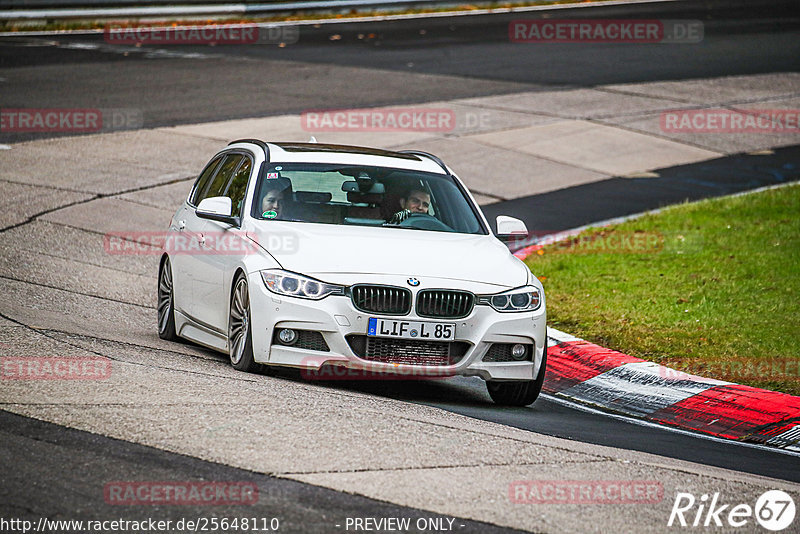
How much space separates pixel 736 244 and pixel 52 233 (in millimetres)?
7547

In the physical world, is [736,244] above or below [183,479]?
below

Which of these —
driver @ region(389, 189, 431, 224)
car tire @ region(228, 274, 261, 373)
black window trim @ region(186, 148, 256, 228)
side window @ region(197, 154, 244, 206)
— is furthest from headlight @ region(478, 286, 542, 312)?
side window @ region(197, 154, 244, 206)

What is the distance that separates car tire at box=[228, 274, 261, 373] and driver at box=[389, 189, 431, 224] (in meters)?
1.36

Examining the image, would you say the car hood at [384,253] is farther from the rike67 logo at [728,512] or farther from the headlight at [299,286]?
the rike67 logo at [728,512]

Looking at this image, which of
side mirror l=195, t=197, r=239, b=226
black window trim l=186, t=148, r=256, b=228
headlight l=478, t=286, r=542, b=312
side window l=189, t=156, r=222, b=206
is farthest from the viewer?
side window l=189, t=156, r=222, b=206

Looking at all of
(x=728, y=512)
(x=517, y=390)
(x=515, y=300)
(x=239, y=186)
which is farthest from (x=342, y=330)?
(x=728, y=512)

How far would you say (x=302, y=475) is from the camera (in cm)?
578

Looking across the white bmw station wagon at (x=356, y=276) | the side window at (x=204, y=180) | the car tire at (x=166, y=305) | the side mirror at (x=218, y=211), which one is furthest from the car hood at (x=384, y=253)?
the side window at (x=204, y=180)

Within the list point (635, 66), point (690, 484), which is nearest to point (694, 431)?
point (690, 484)

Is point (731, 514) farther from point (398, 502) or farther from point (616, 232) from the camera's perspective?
point (616, 232)

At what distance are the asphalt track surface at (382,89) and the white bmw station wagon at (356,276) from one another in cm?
54

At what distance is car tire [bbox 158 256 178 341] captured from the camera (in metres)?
9.88

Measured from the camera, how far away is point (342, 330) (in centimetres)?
784

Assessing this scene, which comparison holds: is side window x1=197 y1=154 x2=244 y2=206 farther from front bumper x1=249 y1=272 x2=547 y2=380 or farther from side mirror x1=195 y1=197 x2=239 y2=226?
front bumper x1=249 y1=272 x2=547 y2=380
